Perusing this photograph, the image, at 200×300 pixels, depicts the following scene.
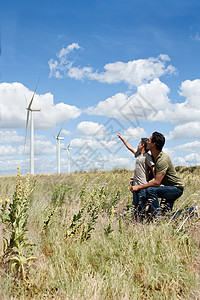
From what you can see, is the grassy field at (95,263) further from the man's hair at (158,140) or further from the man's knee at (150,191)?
the man's hair at (158,140)

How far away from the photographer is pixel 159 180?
16.3 ft

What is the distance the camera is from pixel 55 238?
13.2 feet

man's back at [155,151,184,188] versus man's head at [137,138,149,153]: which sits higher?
man's head at [137,138,149,153]

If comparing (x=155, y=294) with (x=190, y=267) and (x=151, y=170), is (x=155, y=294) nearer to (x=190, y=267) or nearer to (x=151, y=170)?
(x=190, y=267)

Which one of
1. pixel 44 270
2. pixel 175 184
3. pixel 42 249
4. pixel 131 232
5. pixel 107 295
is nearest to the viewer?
pixel 107 295

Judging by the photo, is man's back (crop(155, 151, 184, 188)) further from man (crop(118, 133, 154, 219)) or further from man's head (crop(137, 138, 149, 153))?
man's head (crop(137, 138, 149, 153))

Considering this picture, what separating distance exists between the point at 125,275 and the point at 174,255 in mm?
826

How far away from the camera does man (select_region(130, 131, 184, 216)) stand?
195 inches

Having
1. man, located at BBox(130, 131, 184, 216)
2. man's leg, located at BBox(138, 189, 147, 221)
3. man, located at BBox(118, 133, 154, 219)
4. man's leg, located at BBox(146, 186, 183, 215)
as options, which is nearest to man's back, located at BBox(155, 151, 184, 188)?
man, located at BBox(130, 131, 184, 216)

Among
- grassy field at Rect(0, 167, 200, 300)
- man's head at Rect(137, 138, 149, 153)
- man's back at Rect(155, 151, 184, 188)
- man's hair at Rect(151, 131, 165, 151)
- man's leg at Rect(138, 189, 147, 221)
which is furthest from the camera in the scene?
man's head at Rect(137, 138, 149, 153)

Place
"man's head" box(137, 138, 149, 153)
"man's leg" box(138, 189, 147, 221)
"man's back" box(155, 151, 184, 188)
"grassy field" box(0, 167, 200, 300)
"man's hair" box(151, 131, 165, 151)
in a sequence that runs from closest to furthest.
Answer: "grassy field" box(0, 167, 200, 300), "man's back" box(155, 151, 184, 188), "man's hair" box(151, 131, 165, 151), "man's leg" box(138, 189, 147, 221), "man's head" box(137, 138, 149, 153)

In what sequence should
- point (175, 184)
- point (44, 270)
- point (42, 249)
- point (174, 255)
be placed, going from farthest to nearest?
point (175, 184) → point (42, 249) → point (174, 255) → point (44, 270)

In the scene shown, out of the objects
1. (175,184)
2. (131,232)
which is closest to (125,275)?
(131,232)

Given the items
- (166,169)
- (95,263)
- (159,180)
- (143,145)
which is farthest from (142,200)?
(95,263)
